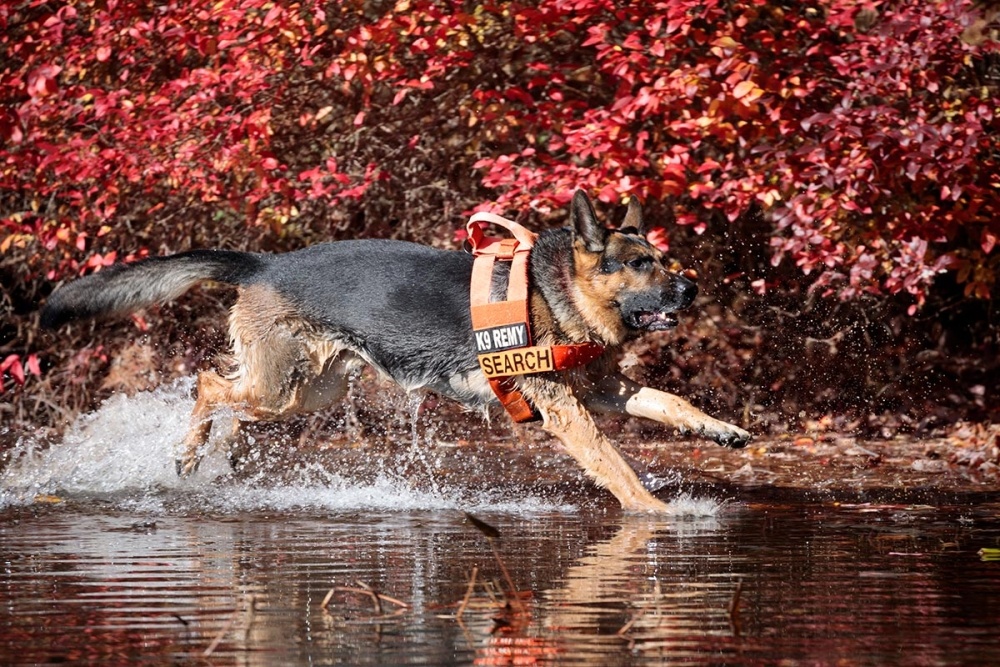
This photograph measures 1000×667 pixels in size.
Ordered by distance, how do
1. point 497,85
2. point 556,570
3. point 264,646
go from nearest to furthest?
point 264,646, point 556,570, point 497,85

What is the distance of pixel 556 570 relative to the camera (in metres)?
4.84

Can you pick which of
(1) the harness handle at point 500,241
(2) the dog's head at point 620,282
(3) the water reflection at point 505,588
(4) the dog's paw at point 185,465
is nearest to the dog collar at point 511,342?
(1) the harness handle at point 500,241

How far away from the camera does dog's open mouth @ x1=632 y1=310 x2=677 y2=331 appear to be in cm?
677

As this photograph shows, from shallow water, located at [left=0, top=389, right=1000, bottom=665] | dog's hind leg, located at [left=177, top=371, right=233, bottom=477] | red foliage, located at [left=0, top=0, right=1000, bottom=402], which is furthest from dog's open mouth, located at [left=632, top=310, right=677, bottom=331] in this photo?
dog's hind leg, located at [left=177, top=371, right=233, bottom=477]

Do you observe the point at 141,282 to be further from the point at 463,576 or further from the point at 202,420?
the point at 463,576

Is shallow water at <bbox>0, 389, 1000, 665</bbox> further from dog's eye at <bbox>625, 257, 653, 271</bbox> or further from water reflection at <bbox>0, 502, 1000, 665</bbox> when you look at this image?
dog's eye at <bbox>625, 257, 653, 271</bbox>

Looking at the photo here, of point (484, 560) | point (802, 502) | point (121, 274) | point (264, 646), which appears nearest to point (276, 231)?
point (121, 274)

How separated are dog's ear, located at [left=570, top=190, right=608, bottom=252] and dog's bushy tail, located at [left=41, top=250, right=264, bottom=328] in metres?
1.71

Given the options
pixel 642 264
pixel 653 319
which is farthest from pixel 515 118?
pixel 653 319

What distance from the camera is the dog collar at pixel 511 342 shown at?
22.0ft

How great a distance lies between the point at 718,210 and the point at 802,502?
10.7 feet

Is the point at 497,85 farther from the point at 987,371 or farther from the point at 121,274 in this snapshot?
the point at 987,371

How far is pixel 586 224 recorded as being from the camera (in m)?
6.82

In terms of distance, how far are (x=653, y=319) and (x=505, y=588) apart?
2572mm
